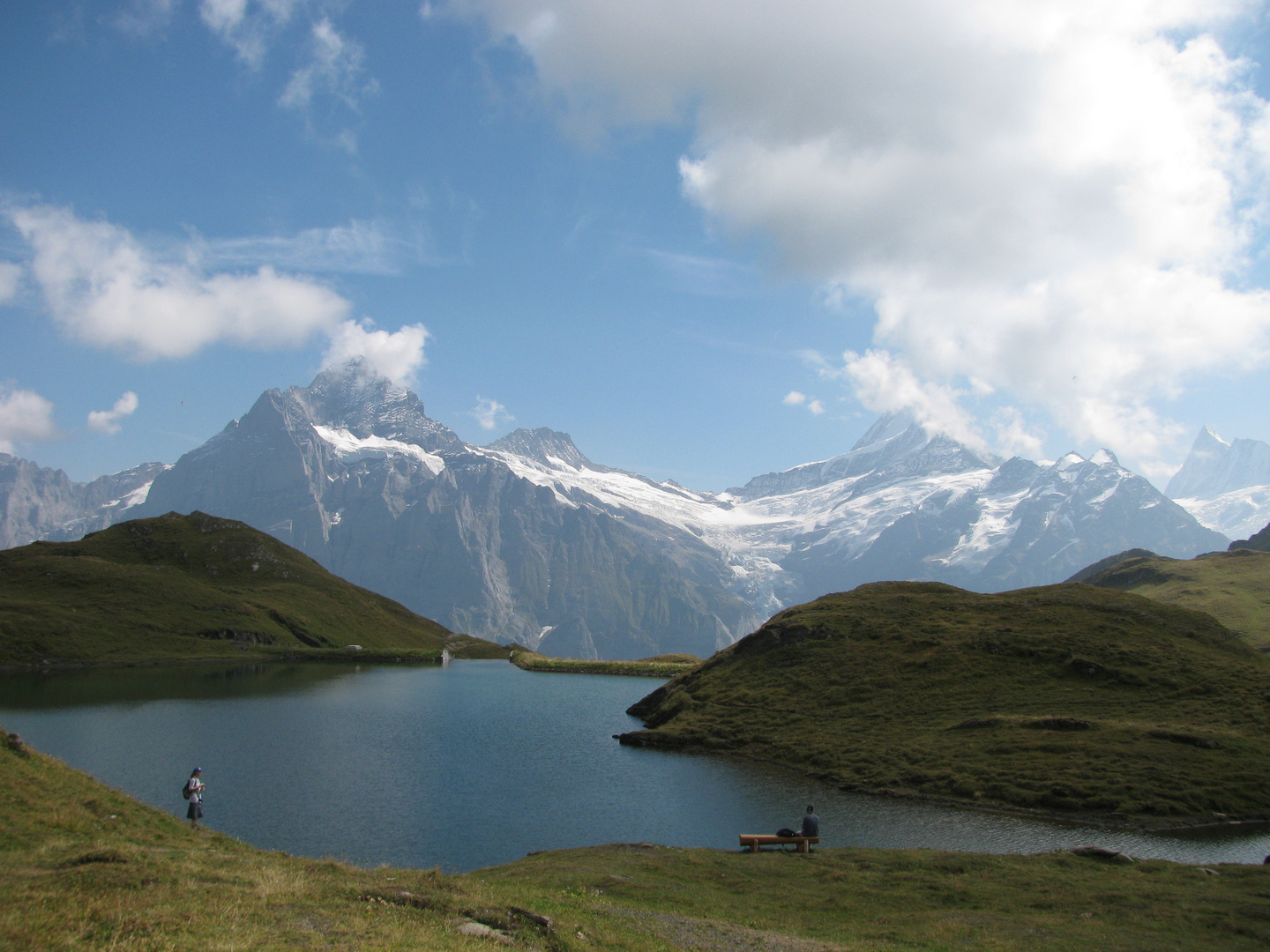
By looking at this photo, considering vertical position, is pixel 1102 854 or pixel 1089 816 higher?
pixel 1102 854

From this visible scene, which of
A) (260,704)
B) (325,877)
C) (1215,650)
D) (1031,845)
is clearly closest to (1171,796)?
(1031,845)

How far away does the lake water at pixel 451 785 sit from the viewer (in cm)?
4988

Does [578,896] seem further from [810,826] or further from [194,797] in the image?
[194,797]

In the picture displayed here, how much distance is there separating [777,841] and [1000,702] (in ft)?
143

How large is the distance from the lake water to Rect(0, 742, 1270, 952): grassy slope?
374 inches

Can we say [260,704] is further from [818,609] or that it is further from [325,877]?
[325,877]

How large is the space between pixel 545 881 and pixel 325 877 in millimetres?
11824

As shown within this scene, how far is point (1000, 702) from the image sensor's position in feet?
257

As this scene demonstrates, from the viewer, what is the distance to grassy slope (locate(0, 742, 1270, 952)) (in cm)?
1911

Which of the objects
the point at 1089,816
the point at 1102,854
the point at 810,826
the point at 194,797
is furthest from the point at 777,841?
the point at 194,797

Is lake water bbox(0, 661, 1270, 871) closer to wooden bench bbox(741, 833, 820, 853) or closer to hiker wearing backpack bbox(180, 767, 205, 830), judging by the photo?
wooden bench bbox(741, 833, 820, 853)

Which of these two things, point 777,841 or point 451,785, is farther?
point 451,785

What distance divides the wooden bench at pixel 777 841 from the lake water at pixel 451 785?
181 inches

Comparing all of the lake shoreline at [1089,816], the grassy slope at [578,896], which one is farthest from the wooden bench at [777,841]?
the lake shoreline at [1089,816]
